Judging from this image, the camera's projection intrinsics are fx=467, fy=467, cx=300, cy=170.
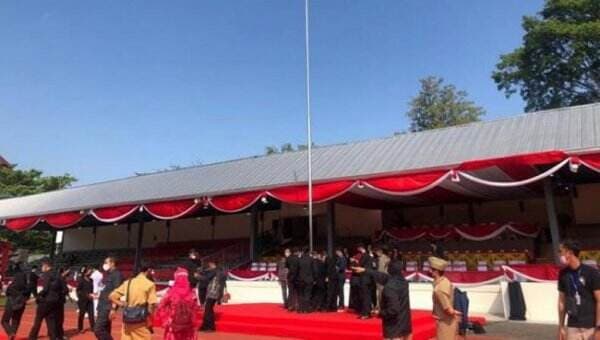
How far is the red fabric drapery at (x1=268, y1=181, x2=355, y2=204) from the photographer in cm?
1315

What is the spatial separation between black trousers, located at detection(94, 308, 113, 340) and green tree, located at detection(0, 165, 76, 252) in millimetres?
28384

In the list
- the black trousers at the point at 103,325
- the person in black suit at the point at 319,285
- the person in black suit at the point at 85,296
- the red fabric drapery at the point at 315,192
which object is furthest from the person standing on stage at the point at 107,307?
the red fabric drapery at the point at 315,192

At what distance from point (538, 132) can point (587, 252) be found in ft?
11.7

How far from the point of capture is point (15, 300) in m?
9.30

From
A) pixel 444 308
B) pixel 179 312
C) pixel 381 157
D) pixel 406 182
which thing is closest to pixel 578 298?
pixel 444 308

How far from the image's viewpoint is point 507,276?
37.9ft

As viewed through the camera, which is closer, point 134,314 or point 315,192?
point 134,314

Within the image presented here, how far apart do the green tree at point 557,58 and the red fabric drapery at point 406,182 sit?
86.7 ft

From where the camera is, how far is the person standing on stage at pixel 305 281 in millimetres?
10845

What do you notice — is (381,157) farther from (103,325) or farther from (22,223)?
(22,223)

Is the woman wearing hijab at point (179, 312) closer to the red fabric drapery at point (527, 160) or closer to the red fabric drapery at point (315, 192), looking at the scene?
the red fabric drapery at point (315, 192)

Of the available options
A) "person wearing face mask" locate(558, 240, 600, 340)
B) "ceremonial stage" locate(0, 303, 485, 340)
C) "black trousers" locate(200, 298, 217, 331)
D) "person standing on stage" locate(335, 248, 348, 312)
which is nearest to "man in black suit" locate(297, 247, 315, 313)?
"ceremonial stage" locate(0, 303, 485, 340)

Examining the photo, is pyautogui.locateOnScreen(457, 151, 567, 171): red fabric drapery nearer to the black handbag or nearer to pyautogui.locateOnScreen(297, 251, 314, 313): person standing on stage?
pyautogui.locateOnScreen(297, 251, 314, 313): person standing on stage

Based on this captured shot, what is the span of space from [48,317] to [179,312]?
4250mm
